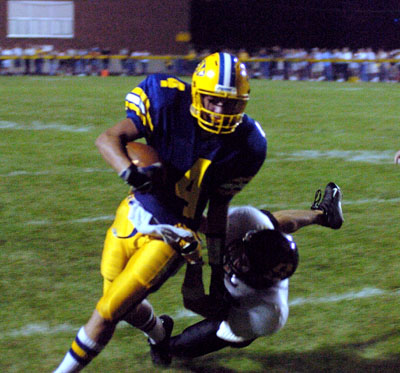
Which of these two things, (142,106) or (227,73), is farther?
(142,106)

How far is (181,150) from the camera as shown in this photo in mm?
2893

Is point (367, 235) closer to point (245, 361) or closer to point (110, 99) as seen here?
point (245, 361)

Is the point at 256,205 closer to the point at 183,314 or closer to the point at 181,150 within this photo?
the point at 183,314

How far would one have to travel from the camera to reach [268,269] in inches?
113

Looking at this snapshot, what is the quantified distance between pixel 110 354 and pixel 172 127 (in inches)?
43.9

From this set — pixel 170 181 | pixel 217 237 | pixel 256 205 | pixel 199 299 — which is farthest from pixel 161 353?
pixel 256 205

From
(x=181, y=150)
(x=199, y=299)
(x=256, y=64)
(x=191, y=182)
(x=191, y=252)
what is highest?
(x=181, y=150)

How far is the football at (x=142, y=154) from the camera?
275 centimetres

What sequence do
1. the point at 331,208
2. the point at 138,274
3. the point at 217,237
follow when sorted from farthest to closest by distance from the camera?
the point at 331,208 → the point at 217,237 → the point at 138,274

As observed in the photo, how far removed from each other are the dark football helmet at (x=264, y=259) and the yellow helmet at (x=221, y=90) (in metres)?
0.50

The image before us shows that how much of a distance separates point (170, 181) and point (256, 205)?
2.82 meters

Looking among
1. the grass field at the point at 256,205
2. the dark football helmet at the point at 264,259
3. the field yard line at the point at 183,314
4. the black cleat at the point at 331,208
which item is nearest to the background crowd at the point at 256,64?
the grass field at the point at 256,205

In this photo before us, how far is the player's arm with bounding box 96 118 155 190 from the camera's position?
8.40ft

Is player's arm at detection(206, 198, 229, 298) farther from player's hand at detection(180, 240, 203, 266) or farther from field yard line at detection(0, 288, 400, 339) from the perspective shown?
field yard line at detection(0, 288, 400, 339)
